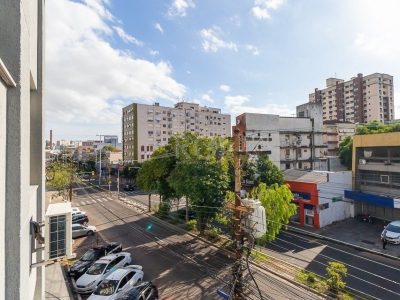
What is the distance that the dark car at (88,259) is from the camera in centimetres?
1556

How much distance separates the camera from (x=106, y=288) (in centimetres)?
1272

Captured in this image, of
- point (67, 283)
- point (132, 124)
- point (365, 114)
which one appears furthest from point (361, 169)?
point (365, 114)

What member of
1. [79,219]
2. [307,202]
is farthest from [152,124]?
[307,202]

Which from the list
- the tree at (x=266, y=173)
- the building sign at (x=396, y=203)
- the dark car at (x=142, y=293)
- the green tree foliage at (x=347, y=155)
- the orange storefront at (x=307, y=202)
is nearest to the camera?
the dark car at (x=142, y=293)

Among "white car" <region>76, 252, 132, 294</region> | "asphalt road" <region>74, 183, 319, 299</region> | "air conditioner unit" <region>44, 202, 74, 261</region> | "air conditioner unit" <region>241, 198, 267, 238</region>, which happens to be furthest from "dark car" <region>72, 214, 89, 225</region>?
"air conditioner unit" <region>241, 198, 267, 238</region>

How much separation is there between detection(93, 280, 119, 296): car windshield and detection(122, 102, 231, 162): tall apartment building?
50798 mm

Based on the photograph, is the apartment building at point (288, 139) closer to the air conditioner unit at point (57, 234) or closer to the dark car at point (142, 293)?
the dark car at point (142, 293)

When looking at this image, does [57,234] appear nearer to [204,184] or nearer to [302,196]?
[204,184]

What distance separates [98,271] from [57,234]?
9.79 m

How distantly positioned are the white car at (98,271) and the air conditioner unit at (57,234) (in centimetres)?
898

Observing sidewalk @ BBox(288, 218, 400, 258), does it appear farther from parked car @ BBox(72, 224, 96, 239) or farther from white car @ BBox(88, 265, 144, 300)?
parked car @ BBox(72, 224, 96, 239)

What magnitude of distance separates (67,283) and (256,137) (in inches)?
1217

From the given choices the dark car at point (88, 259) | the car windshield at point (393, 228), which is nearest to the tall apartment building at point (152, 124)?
the dark car at point (88, 259)

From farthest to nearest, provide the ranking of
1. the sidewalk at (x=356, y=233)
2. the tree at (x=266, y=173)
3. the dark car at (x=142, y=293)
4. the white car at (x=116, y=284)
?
the tree at (x=266, y=173) < the sidewalk at (x=356, y=233) < the white car at (x=116, y=284) < the dark car at (x=142, y=293)
